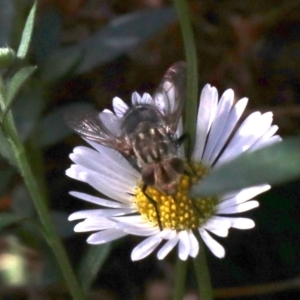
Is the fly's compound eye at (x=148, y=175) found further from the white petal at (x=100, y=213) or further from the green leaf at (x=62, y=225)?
the green leaf at (x=62, y=225)

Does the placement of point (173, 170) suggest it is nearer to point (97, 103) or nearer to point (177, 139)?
point (177, 139)

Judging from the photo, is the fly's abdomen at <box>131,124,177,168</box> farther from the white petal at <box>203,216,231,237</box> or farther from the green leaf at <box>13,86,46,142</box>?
the green leaf at <box>13,86,46,142</box>

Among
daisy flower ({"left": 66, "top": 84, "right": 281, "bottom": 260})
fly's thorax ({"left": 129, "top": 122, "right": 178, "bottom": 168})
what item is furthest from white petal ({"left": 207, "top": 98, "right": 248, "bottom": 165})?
fly's thorax ({"left": 129, "top": 122, "right": 178, "bottom": 168})

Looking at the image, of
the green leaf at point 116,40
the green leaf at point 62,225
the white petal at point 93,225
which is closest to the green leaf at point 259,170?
the white petal at point 93,225

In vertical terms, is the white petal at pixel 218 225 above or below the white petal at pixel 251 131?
below

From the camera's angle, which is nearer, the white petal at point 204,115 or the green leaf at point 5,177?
the white petal at point 204,115

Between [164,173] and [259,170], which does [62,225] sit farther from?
[259,170]

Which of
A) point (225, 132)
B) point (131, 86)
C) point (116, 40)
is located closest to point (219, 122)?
point (225, 132)
